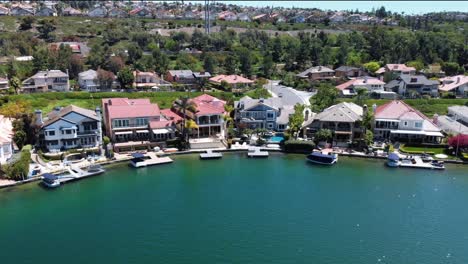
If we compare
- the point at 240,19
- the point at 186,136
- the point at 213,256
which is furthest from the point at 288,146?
the point at 240,19

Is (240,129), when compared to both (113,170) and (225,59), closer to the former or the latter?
(113,170)

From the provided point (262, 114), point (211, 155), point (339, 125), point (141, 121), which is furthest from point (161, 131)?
point (339, 125)

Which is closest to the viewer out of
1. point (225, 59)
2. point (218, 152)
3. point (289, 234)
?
point (289, 234)

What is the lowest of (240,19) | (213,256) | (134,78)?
(213,256)

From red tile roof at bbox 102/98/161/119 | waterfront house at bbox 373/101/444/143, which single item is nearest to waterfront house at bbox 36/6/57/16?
red tile roof at bbox 102/98/161/119

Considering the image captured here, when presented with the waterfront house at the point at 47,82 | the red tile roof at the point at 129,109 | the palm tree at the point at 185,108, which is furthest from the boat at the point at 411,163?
the waterfront house at the point at 47,82

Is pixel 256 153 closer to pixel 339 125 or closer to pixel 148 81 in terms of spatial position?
pixel 339 125

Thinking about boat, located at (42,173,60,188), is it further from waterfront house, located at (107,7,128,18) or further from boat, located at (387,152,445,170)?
waterfront house, located at (107,7,128,18)
